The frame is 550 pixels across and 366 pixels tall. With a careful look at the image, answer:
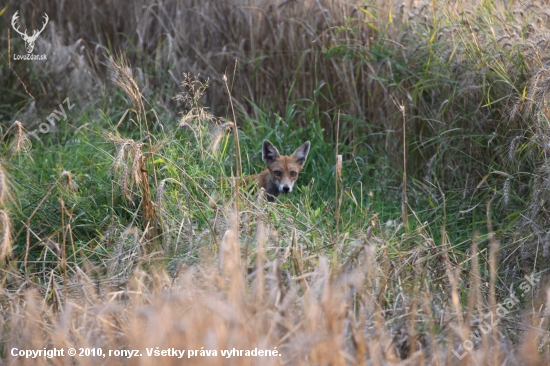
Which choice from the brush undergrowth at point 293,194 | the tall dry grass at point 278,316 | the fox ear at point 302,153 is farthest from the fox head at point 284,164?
the tall dry grass at point 278,316

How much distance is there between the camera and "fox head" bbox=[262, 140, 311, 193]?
260 inches

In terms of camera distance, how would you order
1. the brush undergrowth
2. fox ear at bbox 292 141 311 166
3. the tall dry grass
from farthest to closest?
fox ear at bbox 292 141 311 166 < the brush undergrowth < the tall dry grass

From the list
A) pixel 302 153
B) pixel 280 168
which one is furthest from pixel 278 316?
pixel 302 153

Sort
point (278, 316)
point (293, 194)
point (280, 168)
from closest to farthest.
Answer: point (278, 316)
point (280, 168)
point (293, 194)

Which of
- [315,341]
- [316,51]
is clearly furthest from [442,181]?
[315,341]

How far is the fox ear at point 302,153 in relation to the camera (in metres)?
6.60

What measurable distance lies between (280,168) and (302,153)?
0.29m

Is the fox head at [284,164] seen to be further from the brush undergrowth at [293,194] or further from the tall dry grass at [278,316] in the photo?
the tall dry grass at [278,316]

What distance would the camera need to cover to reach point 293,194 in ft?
22.1

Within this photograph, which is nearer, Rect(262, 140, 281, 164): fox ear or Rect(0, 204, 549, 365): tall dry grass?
Rect(0, 204, 549, 365): tall dry grass

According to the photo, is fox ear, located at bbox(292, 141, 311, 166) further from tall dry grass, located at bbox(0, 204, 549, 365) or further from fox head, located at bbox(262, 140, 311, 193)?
tall dry grass, located at bbox(0, 204, 549, 365)

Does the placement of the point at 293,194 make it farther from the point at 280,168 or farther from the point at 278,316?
the point at 278,316

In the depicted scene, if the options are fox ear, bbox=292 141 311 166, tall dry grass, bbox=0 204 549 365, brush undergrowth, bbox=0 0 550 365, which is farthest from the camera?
fox ear, bbox=292 141 311 166

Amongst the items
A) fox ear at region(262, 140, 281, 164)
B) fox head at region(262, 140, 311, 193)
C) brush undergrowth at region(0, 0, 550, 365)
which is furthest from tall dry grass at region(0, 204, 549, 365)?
fox ear at region(262, 140, 281, 164)
